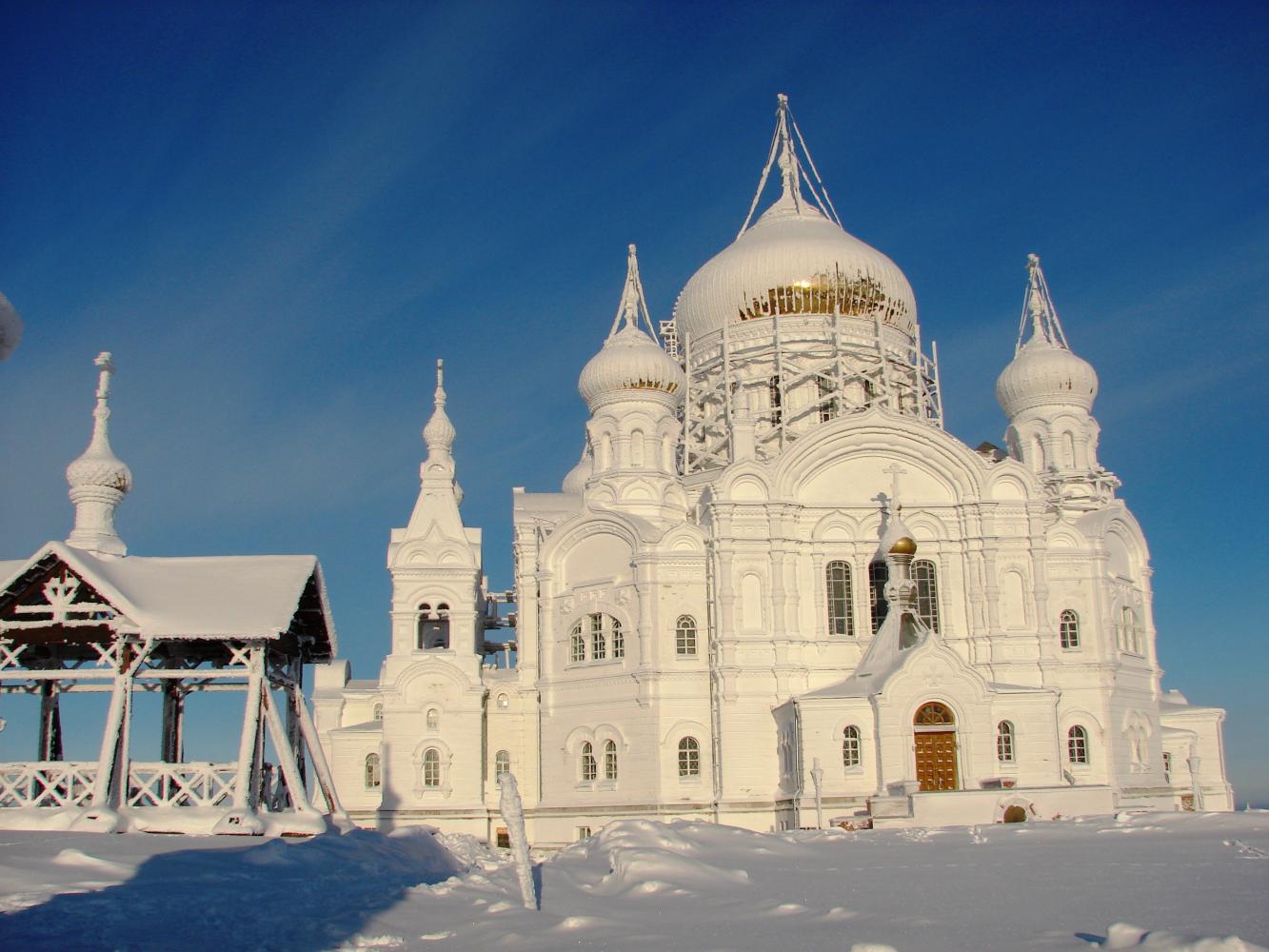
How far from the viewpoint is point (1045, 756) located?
30766 millimetres

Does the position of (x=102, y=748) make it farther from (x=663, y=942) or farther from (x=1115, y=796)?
(x=1115, y=796)

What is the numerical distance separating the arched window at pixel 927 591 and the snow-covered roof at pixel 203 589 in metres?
18.8

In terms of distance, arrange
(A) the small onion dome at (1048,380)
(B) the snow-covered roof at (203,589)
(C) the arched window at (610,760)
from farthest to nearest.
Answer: (A) the small onion dome at (1048,380) → (C) the arched window at (610,760) → (B) the snow-covered roof at (203,589)

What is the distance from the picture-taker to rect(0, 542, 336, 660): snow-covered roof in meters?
16.1

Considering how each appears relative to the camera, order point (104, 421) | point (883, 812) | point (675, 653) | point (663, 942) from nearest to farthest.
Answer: point (663, 942) < point (104, 421) < point (883, 812) < point (675, 653)

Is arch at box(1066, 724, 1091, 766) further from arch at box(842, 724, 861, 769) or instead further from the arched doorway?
arch at box(842, 724, 861, 769)

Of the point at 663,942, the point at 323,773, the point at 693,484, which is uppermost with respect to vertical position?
the point at 693,484

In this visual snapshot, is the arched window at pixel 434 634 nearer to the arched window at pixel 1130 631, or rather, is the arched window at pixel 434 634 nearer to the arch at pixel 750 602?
the arch at pixel 750 602

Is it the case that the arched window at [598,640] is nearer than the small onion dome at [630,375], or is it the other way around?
the arched window at [598,640]

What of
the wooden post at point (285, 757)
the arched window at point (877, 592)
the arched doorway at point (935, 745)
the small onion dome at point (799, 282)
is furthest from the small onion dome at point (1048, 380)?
the wooden post at point (285, 757)

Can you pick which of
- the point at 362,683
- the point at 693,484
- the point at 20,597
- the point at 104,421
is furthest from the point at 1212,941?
the point at 362,683

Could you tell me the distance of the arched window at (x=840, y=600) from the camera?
Result: 33.6 m

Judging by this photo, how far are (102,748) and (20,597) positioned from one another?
251 cm

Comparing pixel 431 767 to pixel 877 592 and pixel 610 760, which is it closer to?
pixel 610 760
